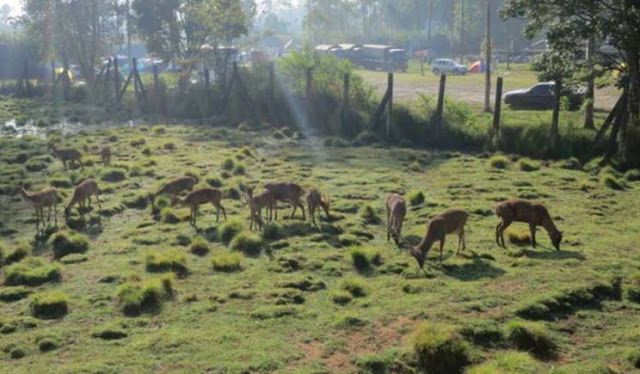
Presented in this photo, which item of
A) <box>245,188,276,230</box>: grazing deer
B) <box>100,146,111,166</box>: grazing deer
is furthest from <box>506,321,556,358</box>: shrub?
<box>100,146,111,166</box>: grazing deer

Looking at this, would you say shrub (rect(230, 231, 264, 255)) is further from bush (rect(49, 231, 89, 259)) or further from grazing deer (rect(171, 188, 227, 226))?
bush (rect(49, 231, 89, 259))

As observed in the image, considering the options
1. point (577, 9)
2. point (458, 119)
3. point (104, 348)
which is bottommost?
point (104, 348)

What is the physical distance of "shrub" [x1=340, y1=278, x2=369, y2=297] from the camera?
1275 centimetres

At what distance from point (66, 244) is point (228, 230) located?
3.40 metres

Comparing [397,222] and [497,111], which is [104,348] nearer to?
[397,222]

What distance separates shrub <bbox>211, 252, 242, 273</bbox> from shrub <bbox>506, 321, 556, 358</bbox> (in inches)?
217

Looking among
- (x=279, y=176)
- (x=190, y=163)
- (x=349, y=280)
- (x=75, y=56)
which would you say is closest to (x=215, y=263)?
(x=349, y=280)

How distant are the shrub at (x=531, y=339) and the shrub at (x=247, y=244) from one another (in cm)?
→ 616

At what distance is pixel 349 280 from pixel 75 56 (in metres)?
54.5

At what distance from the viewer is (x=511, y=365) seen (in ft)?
32.3

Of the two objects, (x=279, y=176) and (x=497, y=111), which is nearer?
(x=279, y=176)

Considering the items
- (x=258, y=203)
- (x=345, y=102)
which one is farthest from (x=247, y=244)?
(x=345, y=102)

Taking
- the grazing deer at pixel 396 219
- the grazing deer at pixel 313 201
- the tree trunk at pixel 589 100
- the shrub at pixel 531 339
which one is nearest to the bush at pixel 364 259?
the grazing deer at pixel 396 219

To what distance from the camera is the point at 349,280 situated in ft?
42.9
